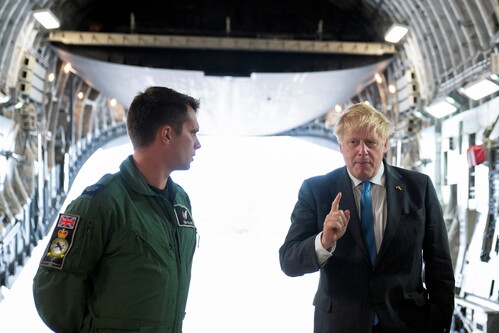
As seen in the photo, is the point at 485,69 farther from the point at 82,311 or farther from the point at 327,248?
the point at 82,311

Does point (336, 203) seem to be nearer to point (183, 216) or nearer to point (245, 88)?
point (183, 216)

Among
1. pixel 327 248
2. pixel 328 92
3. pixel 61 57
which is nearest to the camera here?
pixel 327 248

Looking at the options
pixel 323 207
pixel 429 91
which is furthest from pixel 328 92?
pixel 323 207

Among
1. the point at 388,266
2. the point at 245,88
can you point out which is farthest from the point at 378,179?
the point at 245,88

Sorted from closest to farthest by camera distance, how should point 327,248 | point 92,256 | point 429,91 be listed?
point 92,256
point 327,248
point 429,91

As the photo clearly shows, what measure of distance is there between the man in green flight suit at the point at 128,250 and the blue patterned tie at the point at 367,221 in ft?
2.48

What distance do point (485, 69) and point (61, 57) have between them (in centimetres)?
882

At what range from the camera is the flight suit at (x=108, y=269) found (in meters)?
2.17

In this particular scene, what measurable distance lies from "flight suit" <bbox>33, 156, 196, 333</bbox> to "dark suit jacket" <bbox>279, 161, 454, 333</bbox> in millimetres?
586

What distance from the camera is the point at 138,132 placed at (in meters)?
2.46

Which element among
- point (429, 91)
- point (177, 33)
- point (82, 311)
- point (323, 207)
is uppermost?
point (177, 33)

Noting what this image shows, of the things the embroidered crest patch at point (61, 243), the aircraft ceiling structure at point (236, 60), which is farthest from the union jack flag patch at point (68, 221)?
the aircraft ceiling structure at point (236, 60)

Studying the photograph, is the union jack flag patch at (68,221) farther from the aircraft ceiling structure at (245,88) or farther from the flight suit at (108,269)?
the aircraft ceiling structure at (245,88)

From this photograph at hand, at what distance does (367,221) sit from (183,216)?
0.77 metres
